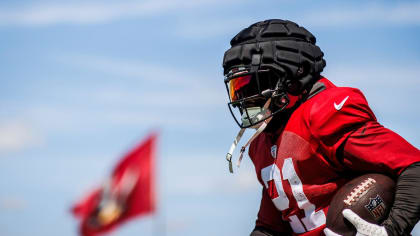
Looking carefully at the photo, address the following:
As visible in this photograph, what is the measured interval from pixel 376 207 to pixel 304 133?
2.17 feet

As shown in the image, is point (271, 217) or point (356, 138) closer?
point (356, 138)

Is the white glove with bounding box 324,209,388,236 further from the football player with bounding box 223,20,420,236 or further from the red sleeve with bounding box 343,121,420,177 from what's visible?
the red sleeve with bounding box 343,121,420,177

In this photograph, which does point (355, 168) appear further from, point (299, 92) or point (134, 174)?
point (134, 174)

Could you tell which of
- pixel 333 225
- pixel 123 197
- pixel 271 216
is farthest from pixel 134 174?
pixel 333 225

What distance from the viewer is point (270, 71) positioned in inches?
205

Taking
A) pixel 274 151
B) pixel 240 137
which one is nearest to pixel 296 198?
pixel 274 151

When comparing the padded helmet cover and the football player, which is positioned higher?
the padded helmet cover

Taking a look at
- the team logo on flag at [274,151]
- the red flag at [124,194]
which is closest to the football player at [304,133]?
→ the team logo on flag at [274,151]

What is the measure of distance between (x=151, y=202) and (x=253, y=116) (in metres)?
7.73

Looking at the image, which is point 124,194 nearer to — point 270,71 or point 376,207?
point 270,71

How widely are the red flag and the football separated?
8.36m

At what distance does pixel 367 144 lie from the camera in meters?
4.67

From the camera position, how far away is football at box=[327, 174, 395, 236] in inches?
184

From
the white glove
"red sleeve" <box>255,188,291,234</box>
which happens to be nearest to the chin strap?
"red sleeve" <box>255,188,291,234</box>
